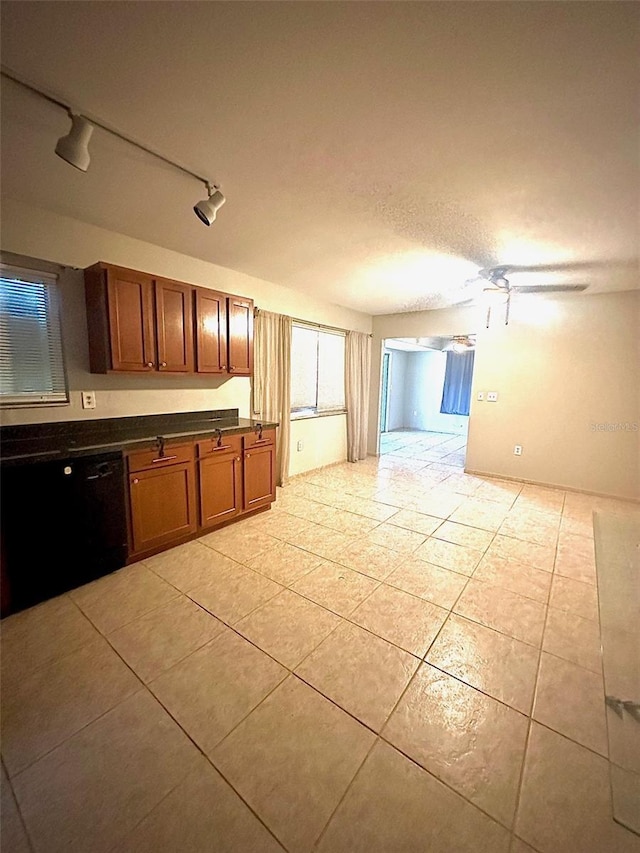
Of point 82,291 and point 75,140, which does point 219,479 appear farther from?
point 75,140

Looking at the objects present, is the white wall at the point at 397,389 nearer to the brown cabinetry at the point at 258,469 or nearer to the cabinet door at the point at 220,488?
the brown cabinetry at the point at 258,469

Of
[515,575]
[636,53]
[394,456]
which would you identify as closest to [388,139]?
[636,53]

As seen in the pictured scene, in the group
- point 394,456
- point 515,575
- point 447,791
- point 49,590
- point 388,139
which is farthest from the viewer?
point 394,456

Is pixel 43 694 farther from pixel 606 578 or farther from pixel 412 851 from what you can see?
pixel 606 578

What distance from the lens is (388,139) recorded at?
1.52m

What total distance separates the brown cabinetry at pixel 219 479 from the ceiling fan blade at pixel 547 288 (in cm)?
335

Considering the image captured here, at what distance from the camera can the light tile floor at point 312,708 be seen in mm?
1062

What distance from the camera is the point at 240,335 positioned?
3.34m

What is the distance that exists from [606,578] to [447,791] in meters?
1.11

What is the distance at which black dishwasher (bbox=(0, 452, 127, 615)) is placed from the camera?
1.90 metres

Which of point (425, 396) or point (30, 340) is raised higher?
point (30, 340)

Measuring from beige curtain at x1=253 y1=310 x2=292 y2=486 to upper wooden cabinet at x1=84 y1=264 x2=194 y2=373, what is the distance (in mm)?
1091

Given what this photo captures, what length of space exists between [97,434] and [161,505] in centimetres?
78

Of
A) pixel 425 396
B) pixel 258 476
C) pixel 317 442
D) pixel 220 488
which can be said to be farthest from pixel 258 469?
pixel 425 396
